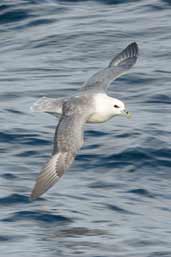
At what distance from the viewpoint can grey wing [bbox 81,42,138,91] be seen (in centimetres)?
1487

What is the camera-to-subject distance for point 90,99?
13.9 metres

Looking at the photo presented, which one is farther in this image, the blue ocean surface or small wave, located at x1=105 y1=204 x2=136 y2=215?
small wave, located at x1=105 y1=204 x2=136 y2=215

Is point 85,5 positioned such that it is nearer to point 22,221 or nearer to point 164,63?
point 164,63

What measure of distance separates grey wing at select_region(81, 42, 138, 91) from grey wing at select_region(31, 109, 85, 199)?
1.94 meters

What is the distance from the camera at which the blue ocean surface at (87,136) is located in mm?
12383

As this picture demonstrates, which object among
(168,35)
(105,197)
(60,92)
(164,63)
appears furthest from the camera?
(168,35)

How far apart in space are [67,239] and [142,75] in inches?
270

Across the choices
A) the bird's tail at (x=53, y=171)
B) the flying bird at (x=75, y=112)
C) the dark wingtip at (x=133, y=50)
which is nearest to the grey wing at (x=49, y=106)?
the flying bird at (x=75, y=112)

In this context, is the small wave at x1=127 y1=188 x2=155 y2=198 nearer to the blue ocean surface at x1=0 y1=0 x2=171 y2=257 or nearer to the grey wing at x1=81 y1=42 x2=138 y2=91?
the blue ocean surface at x1=0 y1=0 x2=171 y2=257

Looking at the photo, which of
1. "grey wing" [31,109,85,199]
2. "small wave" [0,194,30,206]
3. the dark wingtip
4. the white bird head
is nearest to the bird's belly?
the white bird head

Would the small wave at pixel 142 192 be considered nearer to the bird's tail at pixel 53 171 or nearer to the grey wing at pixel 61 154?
the grey wing at pixel 61 154

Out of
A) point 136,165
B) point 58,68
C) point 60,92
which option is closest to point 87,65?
point 58,68

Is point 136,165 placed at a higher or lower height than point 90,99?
lower

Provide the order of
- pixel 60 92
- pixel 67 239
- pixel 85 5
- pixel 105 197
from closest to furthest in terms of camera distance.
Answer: pixel 67 239 < pixel 105 197 < pixel 60 92 < pixel 85 5
